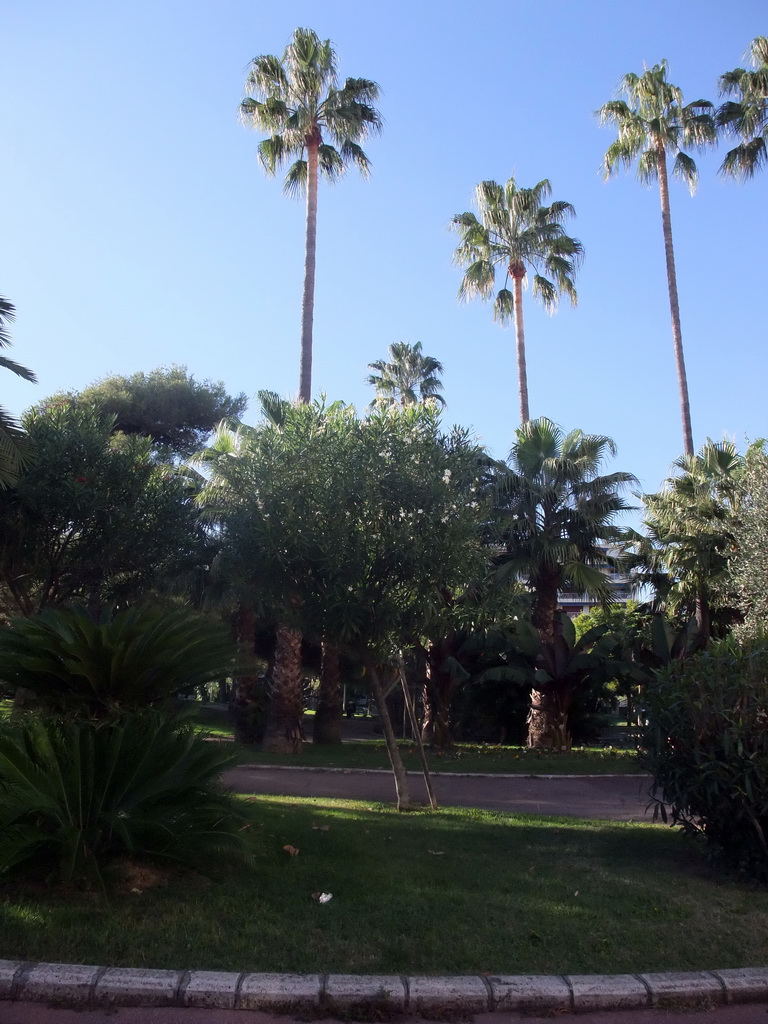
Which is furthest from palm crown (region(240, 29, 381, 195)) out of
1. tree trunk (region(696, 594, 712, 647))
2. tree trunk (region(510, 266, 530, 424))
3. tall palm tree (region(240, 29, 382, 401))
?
tree trunk (region(696, 594, 712, 647))

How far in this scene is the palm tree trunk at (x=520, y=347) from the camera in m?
25.6

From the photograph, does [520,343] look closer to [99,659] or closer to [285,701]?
[285,701]

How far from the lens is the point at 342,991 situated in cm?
443

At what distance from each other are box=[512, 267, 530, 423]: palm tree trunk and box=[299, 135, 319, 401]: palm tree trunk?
8158 mm

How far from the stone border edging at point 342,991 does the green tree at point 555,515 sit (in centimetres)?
1550

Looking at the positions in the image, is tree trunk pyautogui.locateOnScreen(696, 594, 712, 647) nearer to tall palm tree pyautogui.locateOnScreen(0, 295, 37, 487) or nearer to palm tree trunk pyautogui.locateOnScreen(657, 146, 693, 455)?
palm tree trunk pyautogui.locateOnScreen(657, 146, 693, 455)

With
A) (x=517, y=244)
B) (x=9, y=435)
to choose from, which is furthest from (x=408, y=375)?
(x=9, y=435)

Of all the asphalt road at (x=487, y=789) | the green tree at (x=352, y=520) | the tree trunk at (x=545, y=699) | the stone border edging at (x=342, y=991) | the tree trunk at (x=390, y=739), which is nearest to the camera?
the stone border edging at (x=342, y=991)

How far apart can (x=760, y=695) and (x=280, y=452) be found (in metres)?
5.22

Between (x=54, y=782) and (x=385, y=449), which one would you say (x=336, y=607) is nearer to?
(x=385, y=449)

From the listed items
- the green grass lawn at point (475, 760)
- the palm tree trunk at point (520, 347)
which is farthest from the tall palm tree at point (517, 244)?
the green grass lawn at point (475, 760)

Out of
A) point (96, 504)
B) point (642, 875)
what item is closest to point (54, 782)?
point (642, 875)

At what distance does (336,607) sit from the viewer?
925 cm

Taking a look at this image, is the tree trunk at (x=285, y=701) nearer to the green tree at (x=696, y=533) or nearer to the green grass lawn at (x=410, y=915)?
the green tree at (x=696, y=533)
